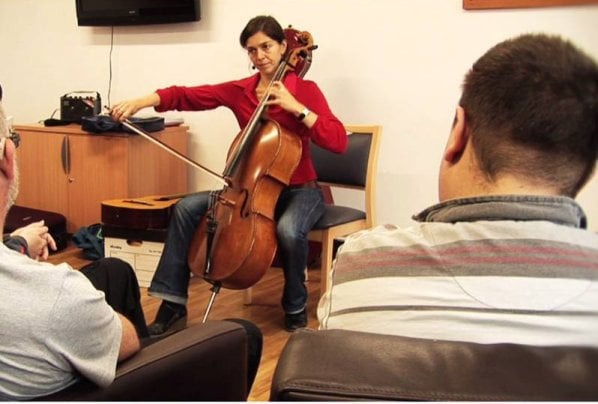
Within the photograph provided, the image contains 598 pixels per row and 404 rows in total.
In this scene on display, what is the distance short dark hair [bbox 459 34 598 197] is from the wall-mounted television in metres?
3.12

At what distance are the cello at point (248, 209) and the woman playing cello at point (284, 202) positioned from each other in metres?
0.09

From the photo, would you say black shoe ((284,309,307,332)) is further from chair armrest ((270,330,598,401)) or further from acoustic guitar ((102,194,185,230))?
chair armrest ((270,330,598,401))

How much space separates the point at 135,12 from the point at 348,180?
1.86 meters

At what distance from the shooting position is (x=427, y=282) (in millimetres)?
789

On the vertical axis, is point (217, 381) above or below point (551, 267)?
below

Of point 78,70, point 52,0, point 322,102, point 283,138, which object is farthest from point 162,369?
point 52,0

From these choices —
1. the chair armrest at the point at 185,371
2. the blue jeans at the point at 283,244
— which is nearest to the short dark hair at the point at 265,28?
the blue jeans at the point at 283,244

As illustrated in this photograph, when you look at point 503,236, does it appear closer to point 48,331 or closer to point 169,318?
point 48,331

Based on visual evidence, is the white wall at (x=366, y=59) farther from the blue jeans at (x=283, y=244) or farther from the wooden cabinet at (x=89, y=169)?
the blue jeans at (x=283, y=244)

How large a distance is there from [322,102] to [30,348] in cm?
192

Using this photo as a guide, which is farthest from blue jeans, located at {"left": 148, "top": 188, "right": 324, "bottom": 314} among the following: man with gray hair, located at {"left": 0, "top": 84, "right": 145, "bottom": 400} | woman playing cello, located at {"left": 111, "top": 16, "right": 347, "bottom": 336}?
man with gray hair, located at {"left": 0, "top": 84, "right": 145, "bottom": 400}

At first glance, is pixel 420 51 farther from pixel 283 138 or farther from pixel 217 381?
pixel 217 381

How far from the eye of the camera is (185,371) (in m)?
1.11

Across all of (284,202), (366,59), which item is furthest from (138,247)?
(366,59)
